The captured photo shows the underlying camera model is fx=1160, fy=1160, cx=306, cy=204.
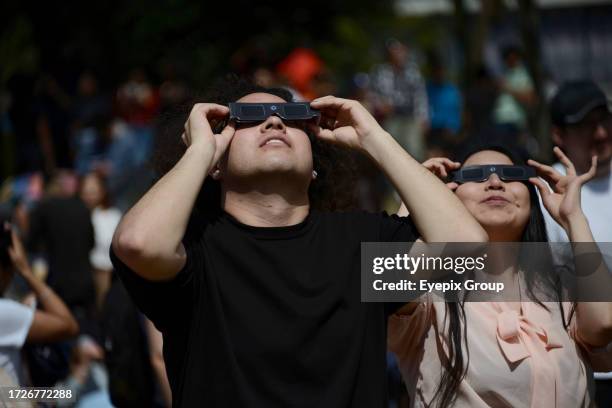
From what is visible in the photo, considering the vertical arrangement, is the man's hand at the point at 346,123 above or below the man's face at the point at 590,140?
below

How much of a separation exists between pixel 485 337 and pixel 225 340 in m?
1.09

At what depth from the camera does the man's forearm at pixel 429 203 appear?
12.9 feet

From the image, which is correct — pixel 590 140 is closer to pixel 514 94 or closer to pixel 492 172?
pixel 492 172

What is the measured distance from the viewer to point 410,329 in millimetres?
4328

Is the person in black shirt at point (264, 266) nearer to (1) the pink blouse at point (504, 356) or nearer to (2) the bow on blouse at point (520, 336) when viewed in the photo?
(1) the pink blouse at point (504, 356)

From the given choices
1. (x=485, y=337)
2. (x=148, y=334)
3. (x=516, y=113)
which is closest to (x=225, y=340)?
(x=485, y=337)

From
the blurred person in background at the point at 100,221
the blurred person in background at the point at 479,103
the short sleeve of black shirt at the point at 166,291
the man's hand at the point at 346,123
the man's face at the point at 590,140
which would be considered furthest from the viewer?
the blurred person in background at the point at 479,103

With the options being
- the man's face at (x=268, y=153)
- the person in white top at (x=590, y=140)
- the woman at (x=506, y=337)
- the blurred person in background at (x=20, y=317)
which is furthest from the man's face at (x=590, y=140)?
the blurred person in background at (x=20, y=317)

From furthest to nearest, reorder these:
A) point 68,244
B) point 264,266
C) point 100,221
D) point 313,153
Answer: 1. point 100,221
2. point 68,244
3. point 313,153
4. point 264,266

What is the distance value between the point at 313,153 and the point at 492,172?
28.0 inches

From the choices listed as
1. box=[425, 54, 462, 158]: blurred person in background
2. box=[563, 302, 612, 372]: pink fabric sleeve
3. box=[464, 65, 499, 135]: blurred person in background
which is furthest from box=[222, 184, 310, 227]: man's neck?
box=[425, 54, 462, 158]: blurred person in background

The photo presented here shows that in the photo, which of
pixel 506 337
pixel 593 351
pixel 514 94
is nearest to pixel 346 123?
pixel 506 337
